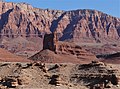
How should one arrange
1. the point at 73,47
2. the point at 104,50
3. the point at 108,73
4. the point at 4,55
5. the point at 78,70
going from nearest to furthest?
the point at 108,73 < the point at 78,70 < the point at 4,55 < the point at 73,47 < the point at 104,50

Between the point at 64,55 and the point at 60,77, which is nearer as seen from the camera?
the point at 60,77

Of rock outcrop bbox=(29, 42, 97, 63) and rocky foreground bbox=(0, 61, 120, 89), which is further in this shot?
rock outcrop bbox=(29, 42, 97, 63)

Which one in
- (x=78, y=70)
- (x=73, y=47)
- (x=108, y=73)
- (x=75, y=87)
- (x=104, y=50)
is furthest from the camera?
(x=104, y=50)

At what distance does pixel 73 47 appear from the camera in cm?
12181

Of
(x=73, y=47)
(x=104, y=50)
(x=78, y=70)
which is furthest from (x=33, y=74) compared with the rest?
(x=104, y=50)

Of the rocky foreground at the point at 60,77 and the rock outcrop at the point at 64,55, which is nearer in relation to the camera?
the rocky foreground at the point at 60,77

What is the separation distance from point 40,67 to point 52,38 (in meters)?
62.2

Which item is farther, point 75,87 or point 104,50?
point 104,50

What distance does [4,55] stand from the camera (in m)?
93.7

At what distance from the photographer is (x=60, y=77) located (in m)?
45.7

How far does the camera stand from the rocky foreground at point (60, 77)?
43.5 m

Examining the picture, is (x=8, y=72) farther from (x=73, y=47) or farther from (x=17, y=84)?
(x=73, y=47)

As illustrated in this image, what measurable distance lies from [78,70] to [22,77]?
776cm

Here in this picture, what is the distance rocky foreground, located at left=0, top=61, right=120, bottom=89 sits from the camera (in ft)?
143
